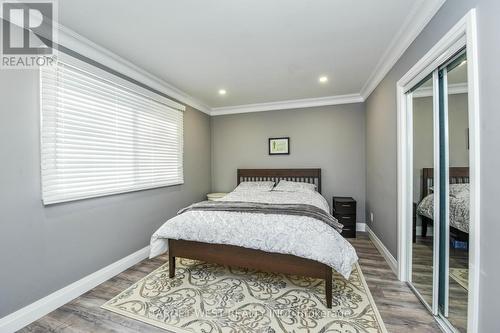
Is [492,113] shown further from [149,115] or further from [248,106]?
[248,106]

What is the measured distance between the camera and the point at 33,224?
1.83 metres

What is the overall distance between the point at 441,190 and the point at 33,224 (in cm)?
345

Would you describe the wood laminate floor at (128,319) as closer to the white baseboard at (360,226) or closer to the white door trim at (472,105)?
the white door trim at (472,105)

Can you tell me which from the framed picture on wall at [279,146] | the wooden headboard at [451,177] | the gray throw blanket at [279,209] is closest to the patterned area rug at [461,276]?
the wooden headboard at [451,177]

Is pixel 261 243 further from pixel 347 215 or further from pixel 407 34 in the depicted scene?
pixel 407 34

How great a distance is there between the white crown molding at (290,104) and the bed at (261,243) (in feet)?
9.18

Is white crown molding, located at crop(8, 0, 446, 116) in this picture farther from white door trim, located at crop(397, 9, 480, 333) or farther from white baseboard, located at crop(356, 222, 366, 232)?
white baseboard, located at crop(356, 222, 366, 232)

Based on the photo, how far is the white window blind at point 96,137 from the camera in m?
1.97

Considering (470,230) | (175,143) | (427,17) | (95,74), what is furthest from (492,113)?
(175,143)

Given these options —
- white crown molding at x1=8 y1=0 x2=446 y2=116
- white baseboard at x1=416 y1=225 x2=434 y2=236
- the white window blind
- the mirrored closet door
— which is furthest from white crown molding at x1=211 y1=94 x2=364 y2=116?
white baseboard at x1=416 y1=225 x2=434 y2=236

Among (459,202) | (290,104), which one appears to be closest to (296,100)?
(290,104)

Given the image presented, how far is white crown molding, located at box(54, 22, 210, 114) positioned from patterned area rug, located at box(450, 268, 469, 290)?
379 centimetres

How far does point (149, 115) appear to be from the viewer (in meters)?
3.10

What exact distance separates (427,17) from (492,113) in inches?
45.2
